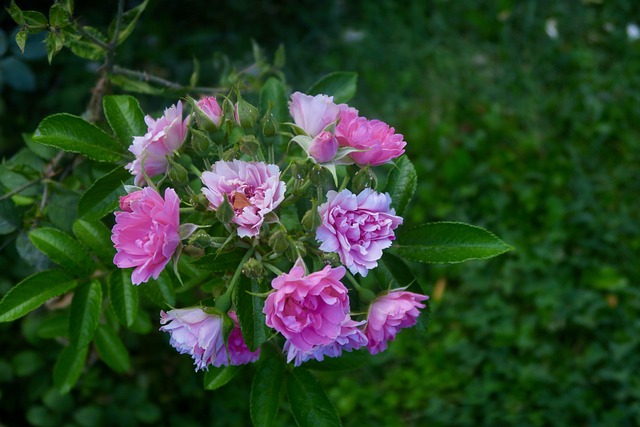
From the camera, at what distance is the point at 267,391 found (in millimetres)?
1165

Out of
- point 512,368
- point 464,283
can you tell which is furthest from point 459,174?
point 512,368

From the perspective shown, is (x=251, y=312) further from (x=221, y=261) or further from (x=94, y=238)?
(x=94, y=238)

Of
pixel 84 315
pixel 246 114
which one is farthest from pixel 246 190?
pixel 84 315

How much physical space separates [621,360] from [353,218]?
1.57m

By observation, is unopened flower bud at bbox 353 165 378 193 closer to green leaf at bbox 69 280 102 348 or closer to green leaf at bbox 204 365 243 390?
green leaf at bbox 204 365 243 390

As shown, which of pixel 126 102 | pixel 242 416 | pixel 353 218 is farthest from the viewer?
pixel 242 416

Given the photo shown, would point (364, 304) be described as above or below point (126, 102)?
below

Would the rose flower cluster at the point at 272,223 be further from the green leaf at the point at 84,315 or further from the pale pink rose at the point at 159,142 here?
the green leaf at the point at 84,315

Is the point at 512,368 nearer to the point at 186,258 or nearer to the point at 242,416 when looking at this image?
the point at 242,416

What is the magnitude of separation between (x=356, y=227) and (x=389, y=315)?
0.15m

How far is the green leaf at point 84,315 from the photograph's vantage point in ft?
3.99

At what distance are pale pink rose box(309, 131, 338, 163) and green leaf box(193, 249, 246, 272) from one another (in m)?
0.17

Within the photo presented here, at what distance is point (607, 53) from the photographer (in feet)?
8.95

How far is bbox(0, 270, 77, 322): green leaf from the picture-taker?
1144 millimetres
